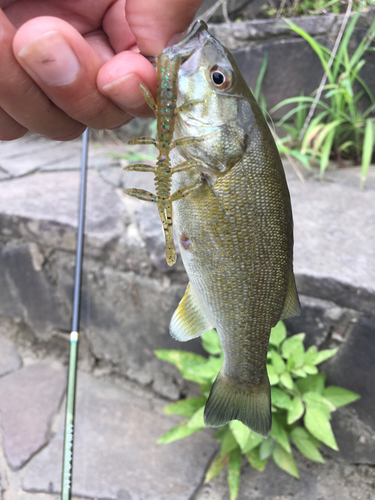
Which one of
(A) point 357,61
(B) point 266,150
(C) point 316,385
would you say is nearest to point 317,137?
(A) point 357,61

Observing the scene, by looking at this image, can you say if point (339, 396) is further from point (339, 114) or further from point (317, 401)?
point (339, 114)

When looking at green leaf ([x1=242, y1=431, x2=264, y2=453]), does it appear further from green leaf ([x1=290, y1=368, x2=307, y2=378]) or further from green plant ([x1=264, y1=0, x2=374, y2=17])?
green plant ([x1=264, y1=0, x2=374, y2=17])

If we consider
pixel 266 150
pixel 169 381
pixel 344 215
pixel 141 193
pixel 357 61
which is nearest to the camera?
pixel 266 150

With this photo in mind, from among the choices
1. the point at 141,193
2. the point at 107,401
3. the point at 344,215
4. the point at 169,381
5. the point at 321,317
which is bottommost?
the point at 107,401

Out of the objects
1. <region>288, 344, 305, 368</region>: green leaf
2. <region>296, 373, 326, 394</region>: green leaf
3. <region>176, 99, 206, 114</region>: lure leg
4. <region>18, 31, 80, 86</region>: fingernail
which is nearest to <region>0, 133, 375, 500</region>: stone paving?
<region>296, 373, 326, 394</region>: green leaf

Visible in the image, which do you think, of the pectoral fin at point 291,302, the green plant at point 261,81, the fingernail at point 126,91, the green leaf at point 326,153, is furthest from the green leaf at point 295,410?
the green plant at point 261,81

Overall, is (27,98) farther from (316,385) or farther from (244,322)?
(316,385)
